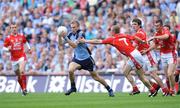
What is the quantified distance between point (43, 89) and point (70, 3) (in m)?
5.97

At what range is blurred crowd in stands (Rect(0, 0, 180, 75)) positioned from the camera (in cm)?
3262

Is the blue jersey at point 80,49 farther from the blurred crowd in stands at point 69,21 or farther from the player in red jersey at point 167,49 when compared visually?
the blurred crowd in stands at point 69,21

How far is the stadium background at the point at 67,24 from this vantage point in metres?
32.3

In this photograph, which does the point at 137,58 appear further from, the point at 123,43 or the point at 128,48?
the point at 123,43

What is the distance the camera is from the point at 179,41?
2934 cm

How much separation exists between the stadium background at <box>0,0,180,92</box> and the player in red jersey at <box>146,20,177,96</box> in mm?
5133

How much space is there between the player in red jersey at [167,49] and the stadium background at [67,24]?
513 centimetres

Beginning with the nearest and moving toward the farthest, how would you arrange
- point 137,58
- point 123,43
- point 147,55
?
1. point 123,43
2. point 137,58
3. point 147,55

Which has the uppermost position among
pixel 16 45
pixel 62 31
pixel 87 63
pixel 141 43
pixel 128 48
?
pixel 62 31

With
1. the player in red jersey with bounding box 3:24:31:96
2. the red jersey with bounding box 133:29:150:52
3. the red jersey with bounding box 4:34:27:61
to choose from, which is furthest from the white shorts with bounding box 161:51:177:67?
the red jersey with bounding box 4:34:27:61

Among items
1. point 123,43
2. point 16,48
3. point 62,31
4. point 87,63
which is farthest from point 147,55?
point 16,48

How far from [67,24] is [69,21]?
0.31 metres

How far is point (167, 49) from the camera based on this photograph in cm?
2536

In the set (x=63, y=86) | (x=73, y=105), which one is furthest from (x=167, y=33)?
(x=63, y=86)
